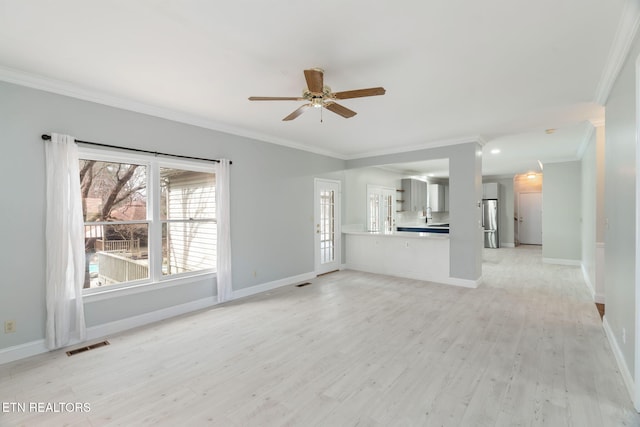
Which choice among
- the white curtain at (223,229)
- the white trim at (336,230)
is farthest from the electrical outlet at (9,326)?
the white trim at (336,230)

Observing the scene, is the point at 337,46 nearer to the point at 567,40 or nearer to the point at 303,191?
the point at 567,40

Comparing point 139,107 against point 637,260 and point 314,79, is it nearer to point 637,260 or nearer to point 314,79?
point 314,79

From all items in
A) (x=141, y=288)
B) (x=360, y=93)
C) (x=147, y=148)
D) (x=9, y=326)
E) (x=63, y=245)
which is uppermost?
(x=360, y=93)

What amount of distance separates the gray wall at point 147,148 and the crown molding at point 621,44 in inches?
167

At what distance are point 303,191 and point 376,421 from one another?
14.2ft

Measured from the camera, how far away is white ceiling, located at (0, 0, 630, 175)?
6.36ft

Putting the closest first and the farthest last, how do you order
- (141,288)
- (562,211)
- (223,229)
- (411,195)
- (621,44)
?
(621,44) < (141,288) < (223,229) < (562,211) < (411,195)

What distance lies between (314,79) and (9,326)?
3597 mm

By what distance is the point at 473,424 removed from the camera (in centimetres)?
190

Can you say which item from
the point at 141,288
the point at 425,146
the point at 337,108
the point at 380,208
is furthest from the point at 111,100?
the point at 380,208

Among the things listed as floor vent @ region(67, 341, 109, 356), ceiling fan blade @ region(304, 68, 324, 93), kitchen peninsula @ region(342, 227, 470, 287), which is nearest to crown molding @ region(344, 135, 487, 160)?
kitchen peninsula @ region(342, 227, 470, 287)

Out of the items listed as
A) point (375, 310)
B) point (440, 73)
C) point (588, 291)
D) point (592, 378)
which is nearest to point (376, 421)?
point (592, 378)

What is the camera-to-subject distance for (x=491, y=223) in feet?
33.6

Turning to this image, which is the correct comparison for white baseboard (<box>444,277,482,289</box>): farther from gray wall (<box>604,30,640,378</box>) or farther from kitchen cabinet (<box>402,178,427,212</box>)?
kitchen cabinet (<box>402,178,427,212</box>)
